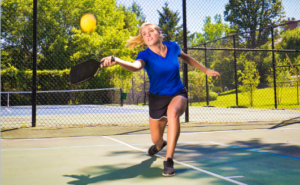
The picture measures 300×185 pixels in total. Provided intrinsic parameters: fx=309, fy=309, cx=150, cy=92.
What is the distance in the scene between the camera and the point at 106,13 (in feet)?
84.2

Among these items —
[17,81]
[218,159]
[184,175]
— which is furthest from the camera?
[17,81]

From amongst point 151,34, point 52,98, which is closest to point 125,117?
point 151,34

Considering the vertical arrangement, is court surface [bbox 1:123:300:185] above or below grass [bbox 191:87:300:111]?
below

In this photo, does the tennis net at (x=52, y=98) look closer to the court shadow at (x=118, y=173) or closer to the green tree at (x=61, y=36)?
the green tree at (x=61, y=36)

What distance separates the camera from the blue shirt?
3.55 m

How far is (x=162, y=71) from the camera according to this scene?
3551 mm

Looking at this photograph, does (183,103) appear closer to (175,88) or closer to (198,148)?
(175,88)

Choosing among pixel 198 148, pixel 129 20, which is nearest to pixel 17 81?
pixel 198 148

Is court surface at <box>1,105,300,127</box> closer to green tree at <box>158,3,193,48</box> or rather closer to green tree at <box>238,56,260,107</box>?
green tree at <box>238,56,260,107</box>

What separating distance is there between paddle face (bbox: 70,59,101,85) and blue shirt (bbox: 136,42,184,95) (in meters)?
0.65

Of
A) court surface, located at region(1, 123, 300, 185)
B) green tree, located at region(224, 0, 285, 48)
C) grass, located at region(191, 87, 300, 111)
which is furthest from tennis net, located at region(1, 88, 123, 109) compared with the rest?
green tree, located at region(224, 0, 285, 48)

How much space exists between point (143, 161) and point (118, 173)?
0.69 m

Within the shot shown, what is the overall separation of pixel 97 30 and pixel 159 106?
2380cm

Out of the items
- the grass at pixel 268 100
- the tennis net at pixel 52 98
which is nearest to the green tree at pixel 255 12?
the grass at pixel 268 100
